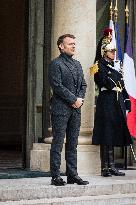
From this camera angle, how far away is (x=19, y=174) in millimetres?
8406

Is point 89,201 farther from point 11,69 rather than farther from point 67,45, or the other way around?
point 11,69

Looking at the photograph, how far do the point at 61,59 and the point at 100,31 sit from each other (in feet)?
10.1

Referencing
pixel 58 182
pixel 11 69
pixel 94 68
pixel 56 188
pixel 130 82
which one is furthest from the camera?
pixel 11 69

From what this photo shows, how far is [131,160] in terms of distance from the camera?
33.7 ft

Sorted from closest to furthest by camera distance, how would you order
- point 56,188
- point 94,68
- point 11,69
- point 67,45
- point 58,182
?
1. point 56,188
2. point 58,182
3. point 67,45
4. point 94,68
5. point 11,69

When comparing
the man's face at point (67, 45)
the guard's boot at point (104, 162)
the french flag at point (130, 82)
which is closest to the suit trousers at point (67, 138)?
the man's face at point (67, 45)

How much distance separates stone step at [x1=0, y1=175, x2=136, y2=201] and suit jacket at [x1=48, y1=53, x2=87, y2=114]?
94cm

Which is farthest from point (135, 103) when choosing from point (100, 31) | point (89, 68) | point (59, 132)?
point (59, 132)

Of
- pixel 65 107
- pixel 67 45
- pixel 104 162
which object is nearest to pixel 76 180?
pixel 65 107

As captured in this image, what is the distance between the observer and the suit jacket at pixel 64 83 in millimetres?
7047

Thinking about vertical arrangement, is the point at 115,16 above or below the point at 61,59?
above

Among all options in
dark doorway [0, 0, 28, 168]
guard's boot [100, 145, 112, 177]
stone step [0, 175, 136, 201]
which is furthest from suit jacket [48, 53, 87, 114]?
dark doorway [0, 0, 28, 168]

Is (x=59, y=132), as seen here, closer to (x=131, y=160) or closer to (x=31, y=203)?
(x=31, y=203)

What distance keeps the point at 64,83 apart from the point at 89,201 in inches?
57.3
